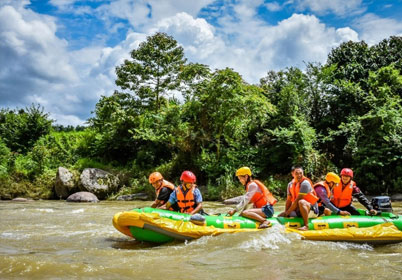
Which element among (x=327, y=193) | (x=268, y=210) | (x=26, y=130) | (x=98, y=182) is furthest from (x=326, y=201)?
(x=26, y=130)

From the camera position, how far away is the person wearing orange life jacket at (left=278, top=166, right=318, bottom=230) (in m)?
6.03

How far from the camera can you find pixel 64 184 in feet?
55.3

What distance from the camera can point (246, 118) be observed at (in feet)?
54.9

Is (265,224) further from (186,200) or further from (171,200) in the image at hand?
(171,200)

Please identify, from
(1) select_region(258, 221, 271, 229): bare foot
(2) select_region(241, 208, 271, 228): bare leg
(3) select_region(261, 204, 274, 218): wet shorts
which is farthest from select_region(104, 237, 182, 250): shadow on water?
(3) select_region(261, 204, 274, 218): wet shorts

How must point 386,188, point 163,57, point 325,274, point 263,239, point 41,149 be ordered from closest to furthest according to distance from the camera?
point 325,274, point 263,239, point 386,188, point 41,149, point 163,57

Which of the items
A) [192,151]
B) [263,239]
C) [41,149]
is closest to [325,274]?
[263,239]

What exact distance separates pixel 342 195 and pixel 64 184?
13437 millimetres

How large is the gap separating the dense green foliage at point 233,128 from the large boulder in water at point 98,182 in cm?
76

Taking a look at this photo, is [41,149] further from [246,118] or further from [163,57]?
[246,118]

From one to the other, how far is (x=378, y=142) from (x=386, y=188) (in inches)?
76.6

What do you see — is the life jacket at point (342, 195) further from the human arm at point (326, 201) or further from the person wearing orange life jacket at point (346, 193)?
the human arm at point (326, 201)

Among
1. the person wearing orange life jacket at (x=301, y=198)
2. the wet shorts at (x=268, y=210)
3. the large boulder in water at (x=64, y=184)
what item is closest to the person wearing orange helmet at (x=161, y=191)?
the wet shorts at (x=268, y=210)

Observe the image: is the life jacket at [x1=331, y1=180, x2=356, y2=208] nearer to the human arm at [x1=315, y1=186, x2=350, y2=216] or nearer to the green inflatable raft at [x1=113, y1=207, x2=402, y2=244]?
the human arm at [x1=315, y1=186, x2=350, y2=216]
